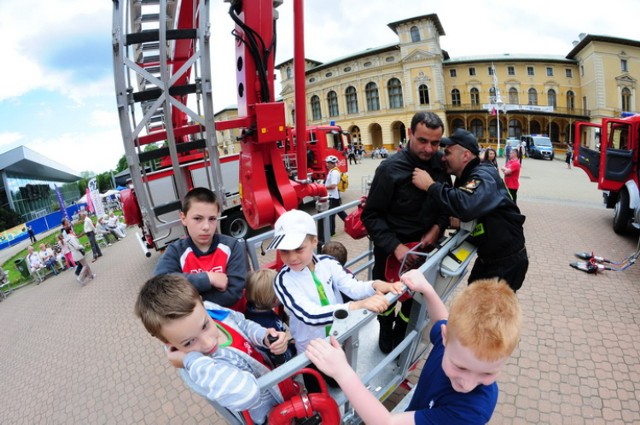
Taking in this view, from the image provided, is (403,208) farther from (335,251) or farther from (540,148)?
(540,148)

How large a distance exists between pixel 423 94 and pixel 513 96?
14182 mm

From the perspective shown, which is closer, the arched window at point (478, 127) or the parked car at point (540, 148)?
the parked car at point (540, 148)

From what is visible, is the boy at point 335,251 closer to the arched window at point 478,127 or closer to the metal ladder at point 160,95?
the metal ladder at point 160,95

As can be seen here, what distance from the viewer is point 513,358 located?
125 inches

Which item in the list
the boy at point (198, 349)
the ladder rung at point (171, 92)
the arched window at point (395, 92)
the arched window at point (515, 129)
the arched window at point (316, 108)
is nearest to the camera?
the boy at point (198, 349)

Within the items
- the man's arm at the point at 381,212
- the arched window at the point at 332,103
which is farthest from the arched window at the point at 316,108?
the man's arm at the point at 381,212

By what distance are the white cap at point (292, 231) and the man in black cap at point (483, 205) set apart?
930 millimetres

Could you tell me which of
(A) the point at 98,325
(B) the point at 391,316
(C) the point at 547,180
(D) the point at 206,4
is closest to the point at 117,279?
Answer: (A) the point at 98,325

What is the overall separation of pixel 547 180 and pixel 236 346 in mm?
16965

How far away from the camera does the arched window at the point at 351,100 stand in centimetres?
3984

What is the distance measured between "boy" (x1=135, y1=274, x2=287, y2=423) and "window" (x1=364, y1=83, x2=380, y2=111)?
40.3 m

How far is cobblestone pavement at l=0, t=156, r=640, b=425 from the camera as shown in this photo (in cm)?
273

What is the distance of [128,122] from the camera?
301 centimetres

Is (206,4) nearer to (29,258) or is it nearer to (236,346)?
(236,346)
